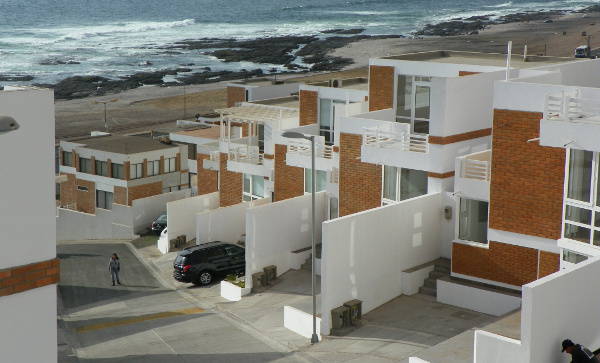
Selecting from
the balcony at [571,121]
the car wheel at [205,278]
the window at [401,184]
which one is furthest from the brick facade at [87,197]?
the balcony at [571,121]

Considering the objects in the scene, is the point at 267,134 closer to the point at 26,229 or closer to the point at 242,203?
the point at 242,203

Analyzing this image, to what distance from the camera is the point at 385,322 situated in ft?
91.2

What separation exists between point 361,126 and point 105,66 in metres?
113

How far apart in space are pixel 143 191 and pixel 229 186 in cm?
1283

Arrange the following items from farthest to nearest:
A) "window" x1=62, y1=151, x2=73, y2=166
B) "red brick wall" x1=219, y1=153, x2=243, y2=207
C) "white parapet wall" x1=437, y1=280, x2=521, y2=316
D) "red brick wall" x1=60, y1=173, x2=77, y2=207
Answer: "red brick wall" x1=60, y1=173, x2=77, y2=207 < "window" x1=62, y1=151, x2=73, y2=166 < "red brick wall" x1=219, y1=153, x2=243, y2=207 < "white parapet wall" x1=437, y1=280, x2=521, y2=316

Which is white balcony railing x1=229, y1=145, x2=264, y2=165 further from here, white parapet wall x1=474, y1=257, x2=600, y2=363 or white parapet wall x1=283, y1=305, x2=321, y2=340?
white parapet wall x1=474, y1=257, x2=600, y2=363

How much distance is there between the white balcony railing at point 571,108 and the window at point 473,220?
472 cm

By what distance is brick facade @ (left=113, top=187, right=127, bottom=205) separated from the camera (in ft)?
179

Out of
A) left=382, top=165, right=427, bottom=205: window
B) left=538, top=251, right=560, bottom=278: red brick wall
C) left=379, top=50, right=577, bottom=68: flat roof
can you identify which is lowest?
left=538, top=251, right=560, bottom=278: red brick wall

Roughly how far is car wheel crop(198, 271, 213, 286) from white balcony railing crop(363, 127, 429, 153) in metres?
7.76

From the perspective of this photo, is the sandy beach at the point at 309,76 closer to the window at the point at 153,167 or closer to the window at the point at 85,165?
the window at the point at 85,165

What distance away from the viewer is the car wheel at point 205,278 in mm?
35812

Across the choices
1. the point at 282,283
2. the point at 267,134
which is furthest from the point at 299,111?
the point at 282,283

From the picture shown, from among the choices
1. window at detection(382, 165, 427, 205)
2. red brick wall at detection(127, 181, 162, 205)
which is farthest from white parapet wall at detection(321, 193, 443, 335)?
red brick wall at detection(127, 181, 162, 205)
